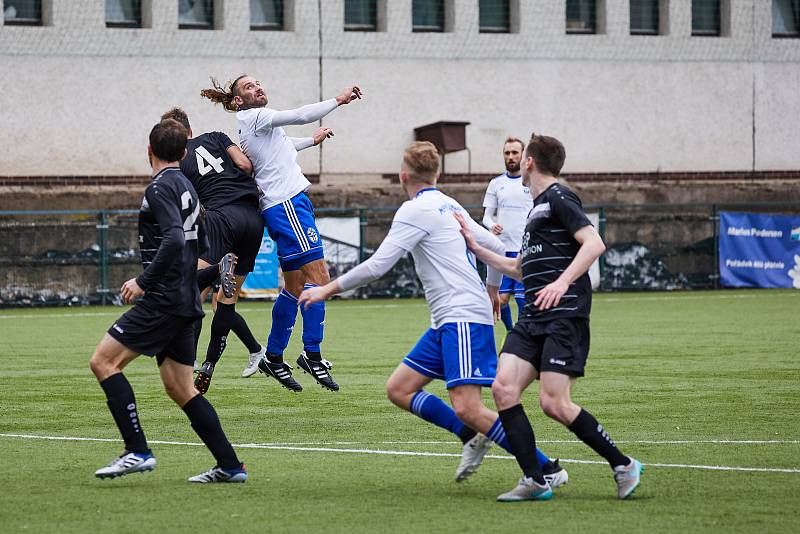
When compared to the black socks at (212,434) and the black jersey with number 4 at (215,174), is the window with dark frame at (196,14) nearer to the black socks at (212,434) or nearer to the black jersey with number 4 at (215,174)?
the black jersey with number 4 at (215,174)

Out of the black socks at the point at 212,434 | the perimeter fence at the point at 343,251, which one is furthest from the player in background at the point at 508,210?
the perimeter fence at the point at 343,251

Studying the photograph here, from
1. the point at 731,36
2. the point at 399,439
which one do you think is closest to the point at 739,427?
the point at 399,439

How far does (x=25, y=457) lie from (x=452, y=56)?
26011 millimetres

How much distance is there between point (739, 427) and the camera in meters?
9.47

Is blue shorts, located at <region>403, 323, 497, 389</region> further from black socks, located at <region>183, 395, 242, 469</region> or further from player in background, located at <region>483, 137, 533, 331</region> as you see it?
player in background, located at <region>483, 137, 533, 331</region>

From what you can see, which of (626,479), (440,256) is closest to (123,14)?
(440,256)

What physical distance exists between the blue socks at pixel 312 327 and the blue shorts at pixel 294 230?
252mm

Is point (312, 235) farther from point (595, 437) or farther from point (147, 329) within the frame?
point (595, 437)

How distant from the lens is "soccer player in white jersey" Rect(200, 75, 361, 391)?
11.4 meters

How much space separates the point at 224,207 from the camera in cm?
1141

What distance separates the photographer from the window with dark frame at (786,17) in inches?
1437

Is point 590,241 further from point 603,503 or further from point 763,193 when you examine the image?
point 763,193

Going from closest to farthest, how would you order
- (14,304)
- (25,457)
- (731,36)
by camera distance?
(25,457)
(14,304)
(731,36)

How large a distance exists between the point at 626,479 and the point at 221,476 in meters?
2.10
